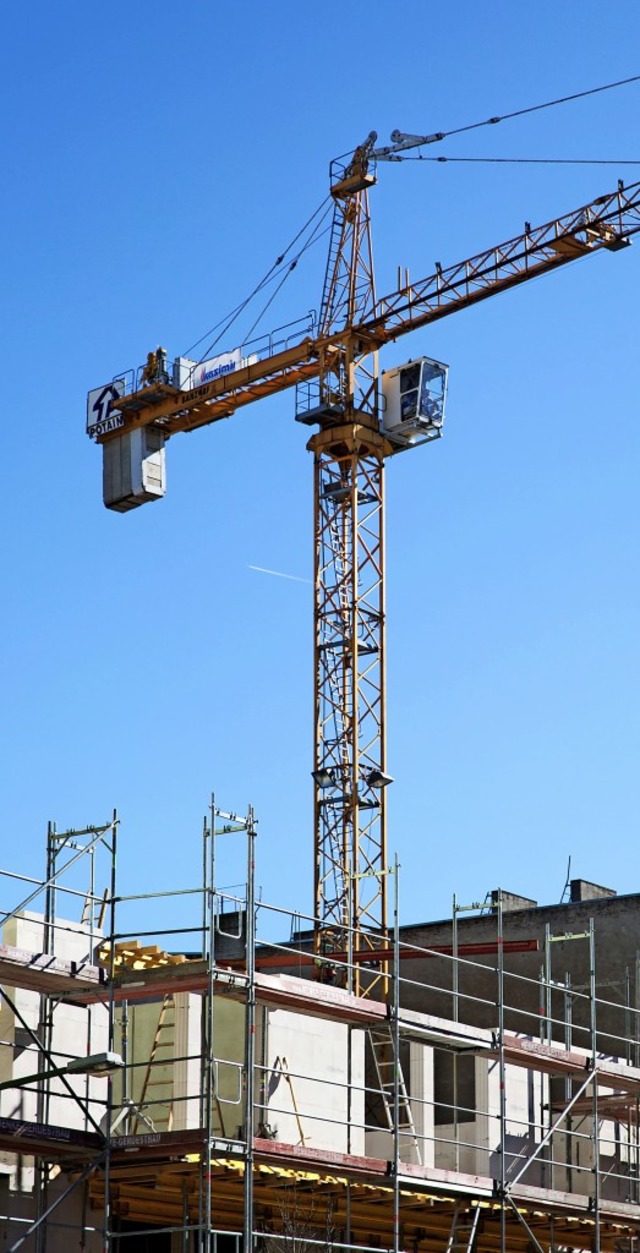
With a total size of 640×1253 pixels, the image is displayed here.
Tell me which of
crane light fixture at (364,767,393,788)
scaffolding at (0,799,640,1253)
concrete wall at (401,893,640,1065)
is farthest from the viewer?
crane light fixture at (364,767,393,788)

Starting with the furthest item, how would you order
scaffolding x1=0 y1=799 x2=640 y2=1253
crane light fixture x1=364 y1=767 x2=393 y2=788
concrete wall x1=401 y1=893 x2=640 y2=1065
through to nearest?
crane light fixture x1=364 y1=767 x2=393 y2=788
concrete wall x1=401 y1=893 x2=640 y2=1065
scaffolding x1=0 y1=799 x2=640 y2=1253

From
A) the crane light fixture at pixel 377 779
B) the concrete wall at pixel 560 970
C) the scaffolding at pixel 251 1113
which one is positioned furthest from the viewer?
the crane light fixture at pixel 377 779

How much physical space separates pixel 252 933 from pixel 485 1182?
6.63 meters

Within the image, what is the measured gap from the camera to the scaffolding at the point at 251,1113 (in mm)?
27547

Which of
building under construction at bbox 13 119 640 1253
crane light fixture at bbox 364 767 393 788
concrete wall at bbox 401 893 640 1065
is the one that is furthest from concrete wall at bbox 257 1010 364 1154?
crane light fixture at bbox 364 767 393 788

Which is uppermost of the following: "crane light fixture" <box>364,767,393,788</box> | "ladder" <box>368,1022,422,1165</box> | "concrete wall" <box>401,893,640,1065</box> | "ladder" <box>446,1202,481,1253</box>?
"crane light fixture" <box>364,767,393,788</box>

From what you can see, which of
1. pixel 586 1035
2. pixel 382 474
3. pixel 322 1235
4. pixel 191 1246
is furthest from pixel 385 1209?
pixel 382 474

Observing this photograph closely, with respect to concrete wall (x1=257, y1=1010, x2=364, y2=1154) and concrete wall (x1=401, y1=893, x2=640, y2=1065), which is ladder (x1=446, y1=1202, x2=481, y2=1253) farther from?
concrete wall (x1=401, y1=893, x2=640, y2=1065)

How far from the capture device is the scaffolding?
27547 millimetres

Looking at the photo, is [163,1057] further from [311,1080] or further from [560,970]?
[560,970]

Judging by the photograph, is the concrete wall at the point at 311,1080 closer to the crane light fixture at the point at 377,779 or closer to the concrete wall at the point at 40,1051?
the concrete wall at the point at 40,1051

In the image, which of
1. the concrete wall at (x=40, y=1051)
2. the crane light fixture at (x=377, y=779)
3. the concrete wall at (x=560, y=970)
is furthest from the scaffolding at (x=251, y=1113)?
the crane light fixture at (x=377, y=779)

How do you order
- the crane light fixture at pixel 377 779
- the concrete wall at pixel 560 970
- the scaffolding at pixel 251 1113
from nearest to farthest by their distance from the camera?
1. the scaffolding at pixel 251 1113
2. the concrete wall at pixel 560 970
3. the crane light fixture at pixel 377 779

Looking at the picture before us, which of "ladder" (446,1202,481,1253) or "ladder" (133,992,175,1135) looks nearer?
"ladder" (446,1202,481,1253)
